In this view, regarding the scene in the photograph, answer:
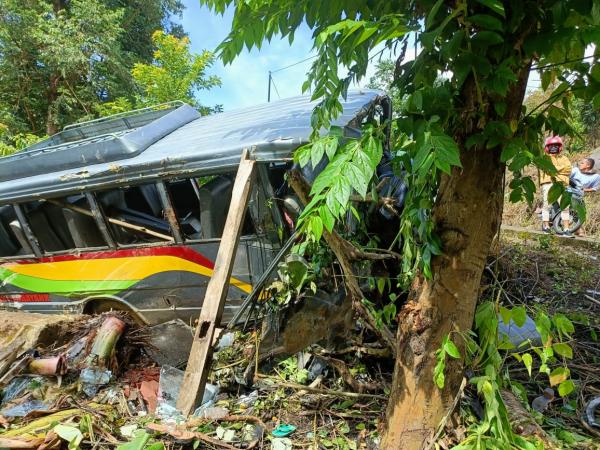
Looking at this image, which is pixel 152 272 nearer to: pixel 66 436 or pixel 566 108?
pixel 66 436

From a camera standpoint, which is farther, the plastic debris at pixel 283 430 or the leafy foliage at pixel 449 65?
the plastic debris at pixel 283 430

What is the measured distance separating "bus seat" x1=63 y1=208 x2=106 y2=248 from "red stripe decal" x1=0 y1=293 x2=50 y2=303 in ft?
3.27

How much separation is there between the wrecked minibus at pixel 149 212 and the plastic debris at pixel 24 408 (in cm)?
120

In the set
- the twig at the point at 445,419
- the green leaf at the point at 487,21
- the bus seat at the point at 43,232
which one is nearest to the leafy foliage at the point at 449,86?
the green leaf at the point at 487,21

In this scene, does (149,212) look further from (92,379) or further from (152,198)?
(92,379)

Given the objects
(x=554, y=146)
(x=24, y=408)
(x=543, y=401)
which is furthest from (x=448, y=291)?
(x=554, y=146)

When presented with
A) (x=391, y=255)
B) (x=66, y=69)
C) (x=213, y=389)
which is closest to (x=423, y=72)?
(x=391, y=255)

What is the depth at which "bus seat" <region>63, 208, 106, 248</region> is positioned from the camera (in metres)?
3.89

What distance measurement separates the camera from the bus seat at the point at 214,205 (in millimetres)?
3229

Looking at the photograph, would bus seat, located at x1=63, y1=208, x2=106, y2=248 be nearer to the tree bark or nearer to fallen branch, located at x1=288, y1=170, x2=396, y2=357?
fallen branch, located at x1=288, y1=170, x2=396, y2=357

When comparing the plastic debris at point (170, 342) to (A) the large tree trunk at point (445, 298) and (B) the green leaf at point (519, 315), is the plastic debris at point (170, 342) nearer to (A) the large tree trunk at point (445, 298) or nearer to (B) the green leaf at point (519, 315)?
(A) the large tree trunk at point (445, 298)

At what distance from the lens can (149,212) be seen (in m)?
3.80

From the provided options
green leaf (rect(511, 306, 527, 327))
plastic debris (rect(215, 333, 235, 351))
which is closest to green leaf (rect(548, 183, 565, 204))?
green leaf (rect(511, 306, 527, 327))

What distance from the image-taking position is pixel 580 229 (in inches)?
235
